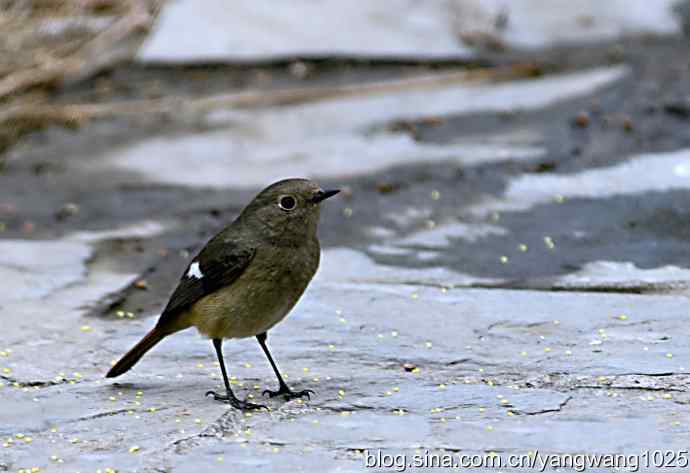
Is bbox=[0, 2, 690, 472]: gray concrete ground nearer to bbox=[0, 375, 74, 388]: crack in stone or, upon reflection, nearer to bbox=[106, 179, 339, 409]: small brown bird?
bbox=[0, 375, 74, 388]: crack in stone

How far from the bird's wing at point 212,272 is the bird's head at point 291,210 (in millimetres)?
109

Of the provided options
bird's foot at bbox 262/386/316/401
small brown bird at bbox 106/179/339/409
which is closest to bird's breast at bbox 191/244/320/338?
small brown bird at bbox 106/179/339/409

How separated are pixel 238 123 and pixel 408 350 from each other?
10.3ft

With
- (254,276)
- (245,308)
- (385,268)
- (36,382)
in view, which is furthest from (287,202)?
(385,268)

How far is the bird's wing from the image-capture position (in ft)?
13.5

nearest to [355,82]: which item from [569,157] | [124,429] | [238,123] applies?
[238,123]

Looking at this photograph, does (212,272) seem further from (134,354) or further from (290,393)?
(290,393)

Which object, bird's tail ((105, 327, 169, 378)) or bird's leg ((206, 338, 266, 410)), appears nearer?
bird's leg ((206, 338, 266, 410))

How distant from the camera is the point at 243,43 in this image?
26.1 ft

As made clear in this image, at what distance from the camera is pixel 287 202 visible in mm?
4160

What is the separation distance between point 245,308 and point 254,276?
4.2 inches

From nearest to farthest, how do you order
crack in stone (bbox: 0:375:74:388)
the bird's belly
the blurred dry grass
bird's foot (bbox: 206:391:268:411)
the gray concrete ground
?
the gray concrete ground, bird's foot (bbox: 206:391:268:411), the bird's belly, crack in stone (bbox: 0:375:74:388), the blurred dry grass

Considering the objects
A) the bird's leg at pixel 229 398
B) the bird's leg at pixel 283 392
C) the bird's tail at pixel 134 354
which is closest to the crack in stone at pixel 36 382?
the bird's tail at pixel 134 354

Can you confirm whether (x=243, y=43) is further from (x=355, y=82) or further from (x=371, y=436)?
(x=371, y=436)
